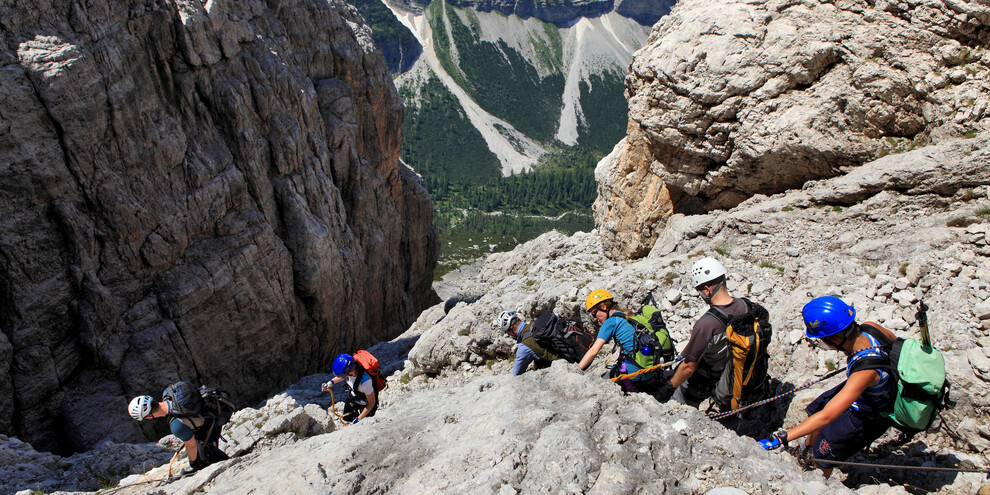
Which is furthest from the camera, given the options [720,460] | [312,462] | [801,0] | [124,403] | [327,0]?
[327,0]

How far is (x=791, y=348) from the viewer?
1019cm

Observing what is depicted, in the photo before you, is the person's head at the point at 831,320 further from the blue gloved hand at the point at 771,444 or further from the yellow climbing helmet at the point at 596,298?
the yellow climbing helmet at the point at 596,298

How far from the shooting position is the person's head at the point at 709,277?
8.00 meters

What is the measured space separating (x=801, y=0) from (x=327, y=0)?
3364 cm

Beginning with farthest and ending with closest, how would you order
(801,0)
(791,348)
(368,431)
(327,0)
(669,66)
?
1. (327,0)
2. (669,66)
3. (801,0)
4. (791,348)
5. (368,431)

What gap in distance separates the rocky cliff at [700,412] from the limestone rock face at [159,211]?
277 inches

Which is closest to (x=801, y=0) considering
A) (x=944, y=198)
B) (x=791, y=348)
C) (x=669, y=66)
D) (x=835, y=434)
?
(x=669, y=66)

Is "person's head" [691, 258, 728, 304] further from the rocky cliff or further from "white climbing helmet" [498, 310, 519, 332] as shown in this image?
"white climbing helmet" [498, 310, 519, 332]

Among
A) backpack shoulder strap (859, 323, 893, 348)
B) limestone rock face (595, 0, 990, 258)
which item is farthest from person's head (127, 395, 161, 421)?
limestone rock face (595, 0, 990, 258)

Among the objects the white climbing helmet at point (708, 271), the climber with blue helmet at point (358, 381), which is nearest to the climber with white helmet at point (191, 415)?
the climber with blue helmet at point (358, 381)

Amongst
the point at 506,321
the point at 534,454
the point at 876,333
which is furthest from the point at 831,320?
the point at 506,321

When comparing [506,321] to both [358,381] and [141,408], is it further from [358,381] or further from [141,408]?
[141,408]

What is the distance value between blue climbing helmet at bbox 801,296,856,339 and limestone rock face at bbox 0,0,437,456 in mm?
25526

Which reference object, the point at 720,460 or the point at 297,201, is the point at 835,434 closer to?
the point at 720,460
